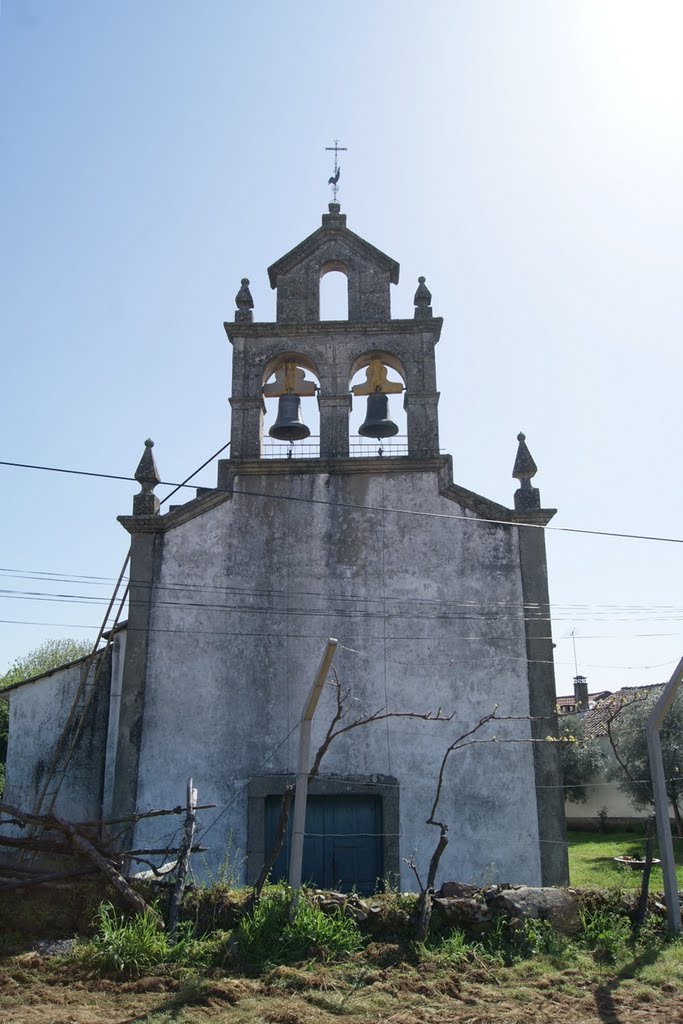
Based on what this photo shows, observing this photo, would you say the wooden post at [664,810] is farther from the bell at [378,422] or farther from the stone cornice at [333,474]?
the bell at [378,422]

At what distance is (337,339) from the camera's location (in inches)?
606

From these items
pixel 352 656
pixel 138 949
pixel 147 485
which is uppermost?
pixel 147 485

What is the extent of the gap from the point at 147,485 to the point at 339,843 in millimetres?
6391

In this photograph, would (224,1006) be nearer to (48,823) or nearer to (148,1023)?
(148,1023)

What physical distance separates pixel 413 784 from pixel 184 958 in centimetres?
559

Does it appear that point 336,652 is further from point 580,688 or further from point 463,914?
point 580,688

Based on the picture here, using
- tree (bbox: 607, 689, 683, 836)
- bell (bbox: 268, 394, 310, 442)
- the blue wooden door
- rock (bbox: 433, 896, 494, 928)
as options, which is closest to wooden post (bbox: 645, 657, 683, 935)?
rock (bbox: 433, 896, 494, 928)

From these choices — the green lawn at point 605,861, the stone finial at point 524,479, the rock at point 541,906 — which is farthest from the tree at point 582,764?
the rock at point 541,906

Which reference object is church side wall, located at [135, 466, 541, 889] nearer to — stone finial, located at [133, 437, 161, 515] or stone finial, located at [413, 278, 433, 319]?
stone finial, located at [133, 437, 161, 515]

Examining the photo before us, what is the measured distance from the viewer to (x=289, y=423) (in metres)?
14.8

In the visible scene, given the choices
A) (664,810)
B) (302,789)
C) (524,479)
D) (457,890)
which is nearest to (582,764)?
(524,479)

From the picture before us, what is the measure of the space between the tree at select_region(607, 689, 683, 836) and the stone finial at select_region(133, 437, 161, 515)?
49.8 ft

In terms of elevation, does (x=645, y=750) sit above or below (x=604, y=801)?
above

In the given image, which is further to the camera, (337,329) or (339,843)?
(337,329)
